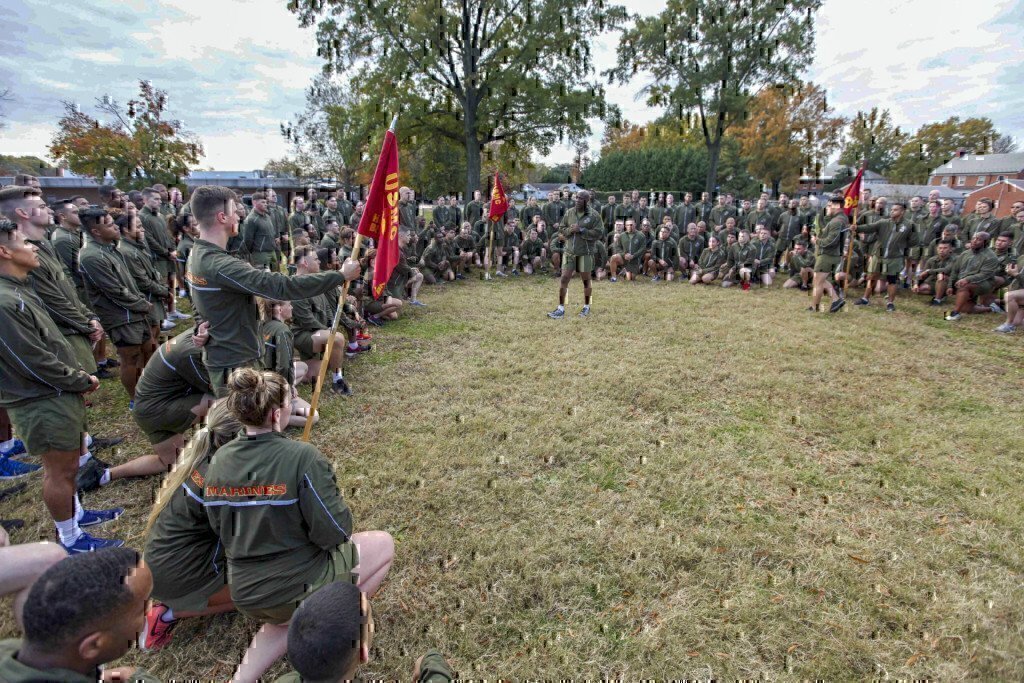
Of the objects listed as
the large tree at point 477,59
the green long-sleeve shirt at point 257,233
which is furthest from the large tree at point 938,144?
the green long-sleeve shirt at point 257,233

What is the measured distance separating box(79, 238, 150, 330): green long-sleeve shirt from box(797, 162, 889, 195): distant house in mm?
28556

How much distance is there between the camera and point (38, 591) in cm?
134

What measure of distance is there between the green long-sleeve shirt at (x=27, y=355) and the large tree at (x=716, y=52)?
100 ft

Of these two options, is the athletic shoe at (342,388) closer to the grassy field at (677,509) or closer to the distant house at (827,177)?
the grassy field at (677,509)

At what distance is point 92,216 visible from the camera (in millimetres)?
5383

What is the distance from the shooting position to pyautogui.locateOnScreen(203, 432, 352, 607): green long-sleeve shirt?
2377 mm

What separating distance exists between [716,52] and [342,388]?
29.9m

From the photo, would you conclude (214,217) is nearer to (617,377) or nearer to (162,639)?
(162,639)

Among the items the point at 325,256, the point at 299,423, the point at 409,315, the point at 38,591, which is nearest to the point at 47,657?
the point at 38,591

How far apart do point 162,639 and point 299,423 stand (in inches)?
106

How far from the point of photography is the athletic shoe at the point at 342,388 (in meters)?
6.29

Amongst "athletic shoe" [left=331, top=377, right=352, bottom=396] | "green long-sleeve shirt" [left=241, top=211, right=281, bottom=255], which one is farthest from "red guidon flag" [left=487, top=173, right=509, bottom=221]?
"athletic shoe" [left=331, top=377, right=352, bottom=396]

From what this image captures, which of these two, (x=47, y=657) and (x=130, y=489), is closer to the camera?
(x=47, y=657)

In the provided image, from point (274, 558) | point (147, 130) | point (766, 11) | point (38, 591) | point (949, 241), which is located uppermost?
point (766, 11)
